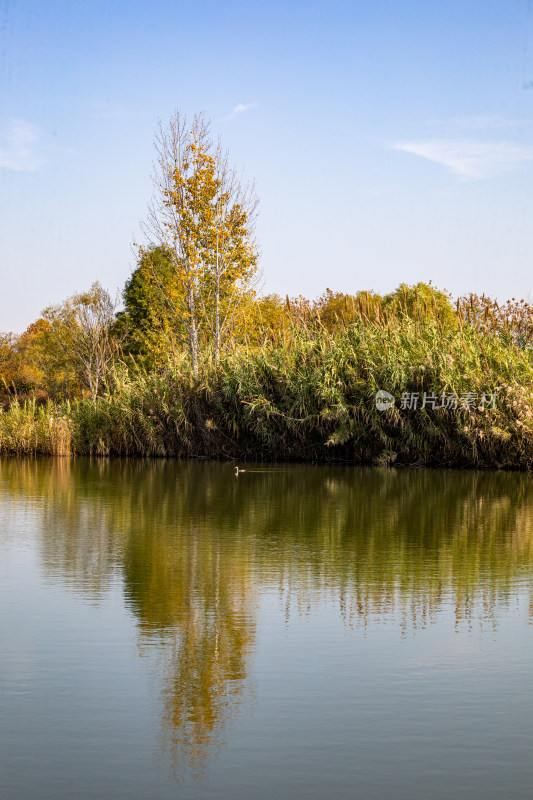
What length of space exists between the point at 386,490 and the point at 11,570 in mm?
7006

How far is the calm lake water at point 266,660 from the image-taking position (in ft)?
9.77

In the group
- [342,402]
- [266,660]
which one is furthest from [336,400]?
[266,660]

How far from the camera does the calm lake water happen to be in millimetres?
2977

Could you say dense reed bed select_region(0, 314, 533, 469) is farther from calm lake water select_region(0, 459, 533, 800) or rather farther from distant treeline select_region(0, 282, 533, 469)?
calm lake water select_region(0, 459, 533, 800)

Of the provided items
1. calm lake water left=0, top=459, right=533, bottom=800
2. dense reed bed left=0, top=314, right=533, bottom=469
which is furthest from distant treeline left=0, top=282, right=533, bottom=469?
calm lake water left=0, top=459, right=533, bottom=800

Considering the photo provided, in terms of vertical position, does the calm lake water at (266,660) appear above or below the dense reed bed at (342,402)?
below

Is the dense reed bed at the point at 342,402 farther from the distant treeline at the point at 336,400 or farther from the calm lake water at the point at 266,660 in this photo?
the calm lake water at the point at 266,660

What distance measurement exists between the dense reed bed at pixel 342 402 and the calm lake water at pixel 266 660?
759cm

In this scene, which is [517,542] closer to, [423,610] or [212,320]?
[423,610]

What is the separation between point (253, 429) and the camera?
19328mm

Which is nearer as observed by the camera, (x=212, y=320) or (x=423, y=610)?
(x=423, y=610)

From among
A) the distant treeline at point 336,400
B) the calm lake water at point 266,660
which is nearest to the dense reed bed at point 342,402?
the distant treeline at point 336,400

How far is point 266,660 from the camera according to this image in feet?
13.6

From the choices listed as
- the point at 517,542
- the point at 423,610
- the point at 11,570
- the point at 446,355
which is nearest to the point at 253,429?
the point at 446,355
